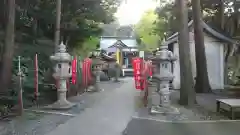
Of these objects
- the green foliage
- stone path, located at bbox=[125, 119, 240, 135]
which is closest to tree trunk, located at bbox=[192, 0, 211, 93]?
stone path, located at bbox=[125, 119, 240, 135]

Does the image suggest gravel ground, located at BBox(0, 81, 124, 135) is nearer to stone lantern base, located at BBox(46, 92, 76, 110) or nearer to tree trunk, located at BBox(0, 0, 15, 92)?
stone lantern base, located at BBox(46, 92, 76, 110)

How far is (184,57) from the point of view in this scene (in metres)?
12.2

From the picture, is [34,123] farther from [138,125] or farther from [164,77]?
[164,77]

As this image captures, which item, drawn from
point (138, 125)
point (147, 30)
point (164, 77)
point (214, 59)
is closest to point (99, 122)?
point (138, 125)

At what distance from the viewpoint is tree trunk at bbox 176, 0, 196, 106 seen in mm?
12023

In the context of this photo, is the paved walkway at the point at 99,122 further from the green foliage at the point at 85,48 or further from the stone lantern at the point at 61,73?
the green foliage at the point at 85,48

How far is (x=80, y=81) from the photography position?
19.1 m

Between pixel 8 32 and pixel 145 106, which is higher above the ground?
pixel 8 32

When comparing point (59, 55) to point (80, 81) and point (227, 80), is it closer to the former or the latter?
point (80, 81)

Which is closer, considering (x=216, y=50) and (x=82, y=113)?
(x=82, y=113)

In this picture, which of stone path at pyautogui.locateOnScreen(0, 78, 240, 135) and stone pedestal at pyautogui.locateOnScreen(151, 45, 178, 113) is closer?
stone path at pyautogui.locateOnScreen(0, 78, 240, 135)

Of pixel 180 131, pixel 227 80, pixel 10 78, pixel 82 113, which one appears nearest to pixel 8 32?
pixel 10 78

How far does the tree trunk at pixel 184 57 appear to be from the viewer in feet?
39.4

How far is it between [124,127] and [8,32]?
5865mm
